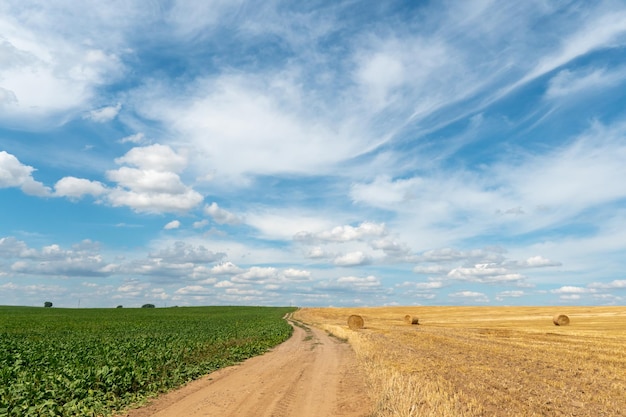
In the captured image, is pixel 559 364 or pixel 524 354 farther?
pixel 524 354

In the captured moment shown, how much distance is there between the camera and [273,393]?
1650 centimetres

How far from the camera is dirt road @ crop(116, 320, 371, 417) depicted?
1408 cm

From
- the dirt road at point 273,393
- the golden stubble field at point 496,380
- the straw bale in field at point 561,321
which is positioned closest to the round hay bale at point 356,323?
the straw bale in field at point 561,321

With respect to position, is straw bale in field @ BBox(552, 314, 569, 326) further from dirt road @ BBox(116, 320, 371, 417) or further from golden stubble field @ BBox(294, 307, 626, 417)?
dirt road @ BBox(116, 320, 371, 417)

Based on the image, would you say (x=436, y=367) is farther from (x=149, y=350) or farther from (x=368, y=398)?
(x=149, y=350)

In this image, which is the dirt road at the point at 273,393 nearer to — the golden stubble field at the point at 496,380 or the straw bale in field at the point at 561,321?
the golden stubble field at the point at 496,380

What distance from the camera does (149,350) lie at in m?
25.9

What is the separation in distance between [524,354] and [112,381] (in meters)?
20.2

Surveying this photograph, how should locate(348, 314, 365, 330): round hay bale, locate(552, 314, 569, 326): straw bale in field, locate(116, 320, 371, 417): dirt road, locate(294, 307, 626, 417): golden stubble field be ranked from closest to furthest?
locate(294, 307, 626, 417): golden stubble field, locate(116, 320, 371, 417): dirt road, locate(348, 314, 365, 330): round hay bale, locate(552, 314, 569, 326): straw bale in field

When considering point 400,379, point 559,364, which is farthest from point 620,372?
point 400,379

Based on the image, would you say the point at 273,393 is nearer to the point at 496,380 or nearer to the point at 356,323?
the point at 496,380

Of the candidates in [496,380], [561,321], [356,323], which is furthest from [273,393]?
[561,321]

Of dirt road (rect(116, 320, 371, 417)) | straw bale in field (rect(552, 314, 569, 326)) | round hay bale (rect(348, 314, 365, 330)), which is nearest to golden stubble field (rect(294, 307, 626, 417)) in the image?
dirt road (rect(116, 320, 371, 417))

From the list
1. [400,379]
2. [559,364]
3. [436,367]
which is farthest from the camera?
[559,364]
